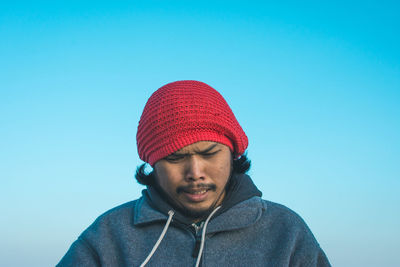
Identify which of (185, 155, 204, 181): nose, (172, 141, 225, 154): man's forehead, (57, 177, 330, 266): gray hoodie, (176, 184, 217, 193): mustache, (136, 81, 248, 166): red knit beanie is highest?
(136, 81, 248, 166): red knit beanie

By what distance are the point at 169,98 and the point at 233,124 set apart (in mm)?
536

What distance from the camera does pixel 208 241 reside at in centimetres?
316

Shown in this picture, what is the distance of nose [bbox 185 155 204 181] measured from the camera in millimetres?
3088

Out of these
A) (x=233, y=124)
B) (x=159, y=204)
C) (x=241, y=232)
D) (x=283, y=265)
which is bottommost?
(x=283, y=265)

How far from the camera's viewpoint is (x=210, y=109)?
3322 mm

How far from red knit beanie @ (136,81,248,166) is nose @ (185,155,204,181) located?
121mm

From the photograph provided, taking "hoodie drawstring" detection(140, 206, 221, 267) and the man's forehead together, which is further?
the man's forehead

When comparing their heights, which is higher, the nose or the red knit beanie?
the red knit beanie

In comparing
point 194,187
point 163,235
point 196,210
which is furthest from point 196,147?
point 163,235

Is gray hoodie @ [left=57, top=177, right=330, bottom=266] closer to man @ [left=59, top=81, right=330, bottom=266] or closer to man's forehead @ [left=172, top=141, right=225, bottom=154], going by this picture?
man @ [left=59, top=81, right=330, bottom=266]

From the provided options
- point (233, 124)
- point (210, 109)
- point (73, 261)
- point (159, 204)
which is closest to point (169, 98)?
point (210, 109)

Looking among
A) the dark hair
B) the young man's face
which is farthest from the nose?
the dark hair

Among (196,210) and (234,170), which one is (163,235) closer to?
(196,210)

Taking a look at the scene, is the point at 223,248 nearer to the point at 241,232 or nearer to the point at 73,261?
the point at 241,232
